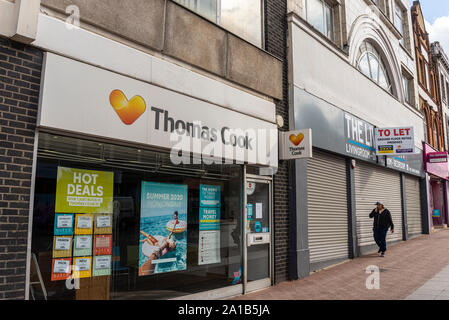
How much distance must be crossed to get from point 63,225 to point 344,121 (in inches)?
360

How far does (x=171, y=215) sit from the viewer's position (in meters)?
6.33

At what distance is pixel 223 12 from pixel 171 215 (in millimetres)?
4440

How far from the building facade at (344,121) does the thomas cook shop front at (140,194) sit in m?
1.89

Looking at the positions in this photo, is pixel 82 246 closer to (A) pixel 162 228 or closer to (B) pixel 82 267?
(B) pixel 82 267

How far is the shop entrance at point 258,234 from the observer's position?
7520 millimetres

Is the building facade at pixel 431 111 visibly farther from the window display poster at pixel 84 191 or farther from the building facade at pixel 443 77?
the window display poster at pixel 84 191

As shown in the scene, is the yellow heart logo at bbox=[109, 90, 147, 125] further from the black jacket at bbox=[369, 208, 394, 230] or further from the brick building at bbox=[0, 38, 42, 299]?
the black jacket at bbox=[369, 208, 394, 230]

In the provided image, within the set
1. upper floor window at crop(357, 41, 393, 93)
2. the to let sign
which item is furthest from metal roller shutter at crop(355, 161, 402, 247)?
upper floor window at crop(357, 41, 393, 93)

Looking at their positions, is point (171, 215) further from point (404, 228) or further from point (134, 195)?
point (404, 228)

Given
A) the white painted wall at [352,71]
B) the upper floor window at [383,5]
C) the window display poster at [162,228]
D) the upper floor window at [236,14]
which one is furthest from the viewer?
the upper floor window at [383,5]

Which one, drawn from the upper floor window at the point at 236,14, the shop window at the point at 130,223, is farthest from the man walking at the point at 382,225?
the upper floor window at the point at 236,14

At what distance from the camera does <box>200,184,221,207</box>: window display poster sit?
22.9 ft

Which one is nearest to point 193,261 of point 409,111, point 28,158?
point 28,158

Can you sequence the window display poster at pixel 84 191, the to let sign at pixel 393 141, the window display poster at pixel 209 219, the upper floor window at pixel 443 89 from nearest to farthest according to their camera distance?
1. the window display poster at pixel 84 191
2. the window display poster at pixel 209 219
3. the to let sign at pixel 393 141
4. the upper floor window at pixel 443 89
